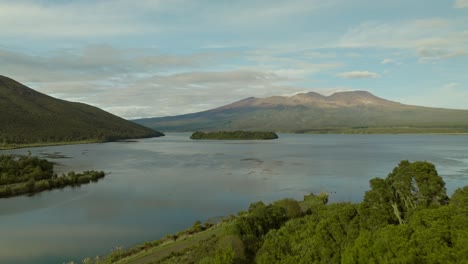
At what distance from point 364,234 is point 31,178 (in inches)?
2820

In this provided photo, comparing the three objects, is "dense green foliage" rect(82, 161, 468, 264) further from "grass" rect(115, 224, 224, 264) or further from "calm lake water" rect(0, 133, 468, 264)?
"calm lake water" rect(0, 133, 468, 264)

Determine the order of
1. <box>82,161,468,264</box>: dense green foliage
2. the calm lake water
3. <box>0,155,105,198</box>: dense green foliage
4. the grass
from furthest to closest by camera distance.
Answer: <box>0,155,105,198</box>: dense green foliage → the calm lake water → the grass → <box>82,161,468,264</box>: dense green foliage

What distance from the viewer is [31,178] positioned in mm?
72125

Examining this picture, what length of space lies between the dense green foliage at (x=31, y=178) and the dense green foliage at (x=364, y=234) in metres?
43.4

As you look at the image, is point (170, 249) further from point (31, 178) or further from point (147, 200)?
point (31, 178)

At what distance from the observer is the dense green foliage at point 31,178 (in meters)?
65.8

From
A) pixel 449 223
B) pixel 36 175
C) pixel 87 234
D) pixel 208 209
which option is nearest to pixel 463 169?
pixel 208 209

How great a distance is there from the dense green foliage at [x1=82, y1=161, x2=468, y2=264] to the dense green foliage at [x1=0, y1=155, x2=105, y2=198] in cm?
4339

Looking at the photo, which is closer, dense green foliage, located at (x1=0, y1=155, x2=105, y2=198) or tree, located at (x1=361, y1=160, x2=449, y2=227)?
tree, located at (x1=361, y1=160, x2=449, y2=227)

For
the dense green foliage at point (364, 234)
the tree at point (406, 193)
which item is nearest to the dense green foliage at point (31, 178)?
the dense green foliage at point (364, 234)

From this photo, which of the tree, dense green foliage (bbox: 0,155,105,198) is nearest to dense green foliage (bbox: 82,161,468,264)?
the tree

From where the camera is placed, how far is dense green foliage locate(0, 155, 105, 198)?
65762mm

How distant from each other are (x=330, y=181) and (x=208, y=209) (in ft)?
110

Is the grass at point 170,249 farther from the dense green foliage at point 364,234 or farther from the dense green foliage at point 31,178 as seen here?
the dense green foliage at point 31,178
